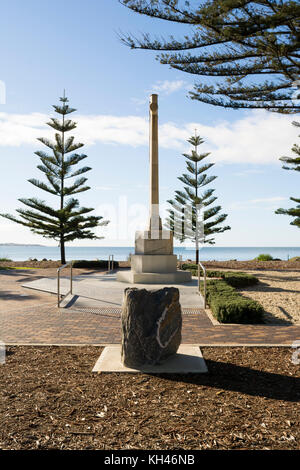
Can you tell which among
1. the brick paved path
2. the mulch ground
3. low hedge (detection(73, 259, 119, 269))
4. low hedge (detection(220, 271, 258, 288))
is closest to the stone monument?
the mulch ground

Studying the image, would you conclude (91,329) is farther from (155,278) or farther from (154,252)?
(154,252)

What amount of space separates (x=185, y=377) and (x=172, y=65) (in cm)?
524

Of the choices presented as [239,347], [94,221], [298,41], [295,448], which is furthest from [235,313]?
[94,221]

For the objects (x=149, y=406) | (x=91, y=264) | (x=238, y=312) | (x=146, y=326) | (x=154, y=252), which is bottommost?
(x=149, y=406)

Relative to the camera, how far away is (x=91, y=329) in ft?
19.5

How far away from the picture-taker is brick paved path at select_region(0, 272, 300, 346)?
17.3ft

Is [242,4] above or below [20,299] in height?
above

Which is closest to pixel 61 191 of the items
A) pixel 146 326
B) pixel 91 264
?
pixel 91 264

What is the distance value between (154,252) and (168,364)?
767 centimetres

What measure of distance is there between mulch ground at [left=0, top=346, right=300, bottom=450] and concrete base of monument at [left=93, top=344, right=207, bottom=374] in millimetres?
96

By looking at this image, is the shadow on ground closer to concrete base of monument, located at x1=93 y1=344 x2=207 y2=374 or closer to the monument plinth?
concrete base of monument, located at x1=93 y1=344 x2=207 y2=374

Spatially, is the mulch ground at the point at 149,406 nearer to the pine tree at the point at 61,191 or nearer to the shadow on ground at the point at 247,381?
the shadow on ground at the point at 247,381
